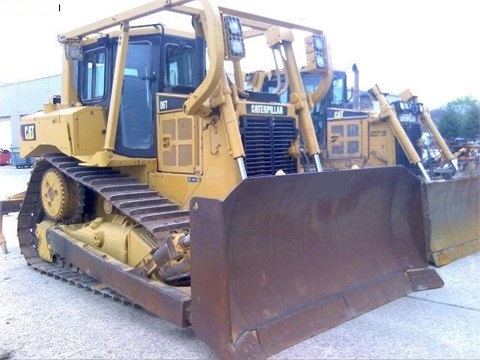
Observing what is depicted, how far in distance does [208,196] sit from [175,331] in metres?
1.35

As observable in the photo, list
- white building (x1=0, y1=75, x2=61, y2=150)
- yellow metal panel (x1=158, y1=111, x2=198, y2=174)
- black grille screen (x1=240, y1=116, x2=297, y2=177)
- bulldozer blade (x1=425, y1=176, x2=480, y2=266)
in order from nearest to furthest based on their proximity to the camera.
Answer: black grille screen (x1=240, y1=116, x2=297, y2=177) < yellow metal panel (x1=158, y1=111, x2=198, y2=174) < bulldozer blade (x1=425, y1=176, x2=480, y2=266) < white building (x1=0, y1=75, x2=61, y2=150)

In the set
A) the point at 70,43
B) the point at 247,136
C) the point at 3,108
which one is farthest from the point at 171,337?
the point at 3,108

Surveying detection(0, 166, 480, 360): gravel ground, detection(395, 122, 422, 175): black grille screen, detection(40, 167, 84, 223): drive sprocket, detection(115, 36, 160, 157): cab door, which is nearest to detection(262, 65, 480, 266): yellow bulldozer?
detection(395, 122, 422, 175): black grille screen

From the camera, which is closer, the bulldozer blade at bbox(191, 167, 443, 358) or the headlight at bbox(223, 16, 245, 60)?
the bulldozer blade at bbox(191, 167, 443, 358)

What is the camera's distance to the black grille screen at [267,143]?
193 inches

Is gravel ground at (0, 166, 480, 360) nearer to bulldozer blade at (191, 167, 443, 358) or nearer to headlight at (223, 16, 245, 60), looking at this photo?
bulldozer blade at (191, 167, 443, 358)

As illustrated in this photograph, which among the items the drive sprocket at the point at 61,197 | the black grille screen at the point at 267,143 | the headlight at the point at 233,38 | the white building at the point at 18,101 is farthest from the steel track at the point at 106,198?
the white building at the point at 18,101

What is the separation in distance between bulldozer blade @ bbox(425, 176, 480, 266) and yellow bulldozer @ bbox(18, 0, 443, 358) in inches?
44.4

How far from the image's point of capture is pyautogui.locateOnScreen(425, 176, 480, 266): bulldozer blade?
6.11 metres

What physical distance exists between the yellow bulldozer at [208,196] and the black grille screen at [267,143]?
0.02m

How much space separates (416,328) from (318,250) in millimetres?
994

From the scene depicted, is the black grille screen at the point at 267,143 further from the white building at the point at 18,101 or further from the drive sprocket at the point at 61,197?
the white building at the point at 18,101

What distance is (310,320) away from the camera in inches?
152

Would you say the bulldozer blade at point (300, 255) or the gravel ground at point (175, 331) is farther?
the gravel ground at point (175, 331)
